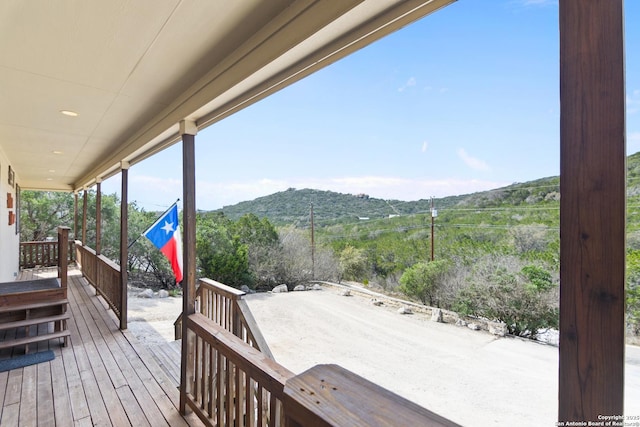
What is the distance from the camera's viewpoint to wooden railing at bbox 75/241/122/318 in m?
4.54

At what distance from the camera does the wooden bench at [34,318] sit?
3320 millimetres

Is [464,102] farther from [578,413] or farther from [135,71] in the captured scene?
[578,413]

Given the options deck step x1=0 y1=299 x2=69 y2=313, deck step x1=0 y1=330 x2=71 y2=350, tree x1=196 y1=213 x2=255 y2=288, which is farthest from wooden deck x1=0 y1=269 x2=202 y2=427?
tree x1=196 y1=213 x2=255 y2=288

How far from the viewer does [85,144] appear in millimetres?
4086

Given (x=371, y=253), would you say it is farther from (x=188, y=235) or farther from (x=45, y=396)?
(x=45, y=396)

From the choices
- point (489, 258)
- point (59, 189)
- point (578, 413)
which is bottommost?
point (489, 258)

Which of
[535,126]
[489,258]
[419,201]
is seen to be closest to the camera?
[535,126]

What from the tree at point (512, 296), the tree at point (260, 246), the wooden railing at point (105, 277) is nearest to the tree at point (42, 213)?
the tree at point (260, 246)

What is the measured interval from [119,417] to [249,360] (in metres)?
1.49

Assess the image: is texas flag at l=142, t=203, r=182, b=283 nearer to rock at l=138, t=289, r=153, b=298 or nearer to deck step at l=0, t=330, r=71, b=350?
deck step at l=0, t=330, r=71, b=350

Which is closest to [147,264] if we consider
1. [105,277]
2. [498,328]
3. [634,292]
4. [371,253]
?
[105,277]

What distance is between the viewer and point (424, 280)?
9125mm

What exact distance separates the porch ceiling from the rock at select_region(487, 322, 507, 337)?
7195 millimetres

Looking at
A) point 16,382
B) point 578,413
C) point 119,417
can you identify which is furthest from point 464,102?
point 16,382
